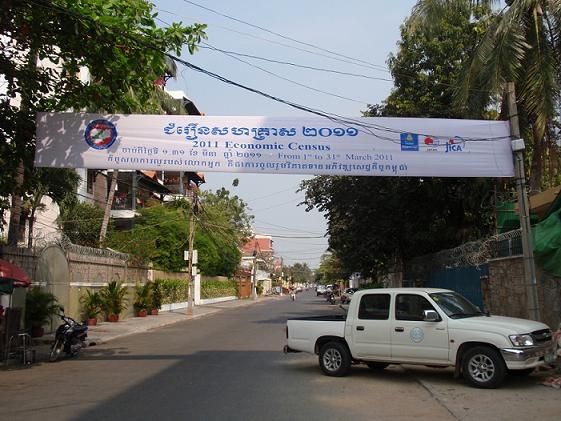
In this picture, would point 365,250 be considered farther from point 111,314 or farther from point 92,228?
point 92,228

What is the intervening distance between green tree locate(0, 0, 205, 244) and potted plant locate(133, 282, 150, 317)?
16340mm

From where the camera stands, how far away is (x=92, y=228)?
3747 cm

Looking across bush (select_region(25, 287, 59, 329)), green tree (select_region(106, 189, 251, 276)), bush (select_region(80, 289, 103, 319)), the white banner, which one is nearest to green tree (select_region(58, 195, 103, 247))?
green tree (select_region(106, 189, 251, 276))

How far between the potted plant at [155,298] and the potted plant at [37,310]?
12753 mm

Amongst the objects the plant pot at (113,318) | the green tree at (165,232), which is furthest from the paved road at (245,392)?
the green tree at (165,232)

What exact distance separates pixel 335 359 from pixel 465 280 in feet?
31.4

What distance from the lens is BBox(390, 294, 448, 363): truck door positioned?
9.86 meters

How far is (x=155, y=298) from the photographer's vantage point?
33.1 metres

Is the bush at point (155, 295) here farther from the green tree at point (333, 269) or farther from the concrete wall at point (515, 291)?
the concrete wall at point (515, 291)

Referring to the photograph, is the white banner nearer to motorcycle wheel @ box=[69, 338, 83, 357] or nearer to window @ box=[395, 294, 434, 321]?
window @ box=[395, 294, 434, 321]

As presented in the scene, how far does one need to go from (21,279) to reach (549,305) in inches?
467

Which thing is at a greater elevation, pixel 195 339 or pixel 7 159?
pixel 7 159

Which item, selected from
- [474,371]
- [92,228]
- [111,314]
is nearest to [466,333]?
[474,371]

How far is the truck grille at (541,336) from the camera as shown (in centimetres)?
942
